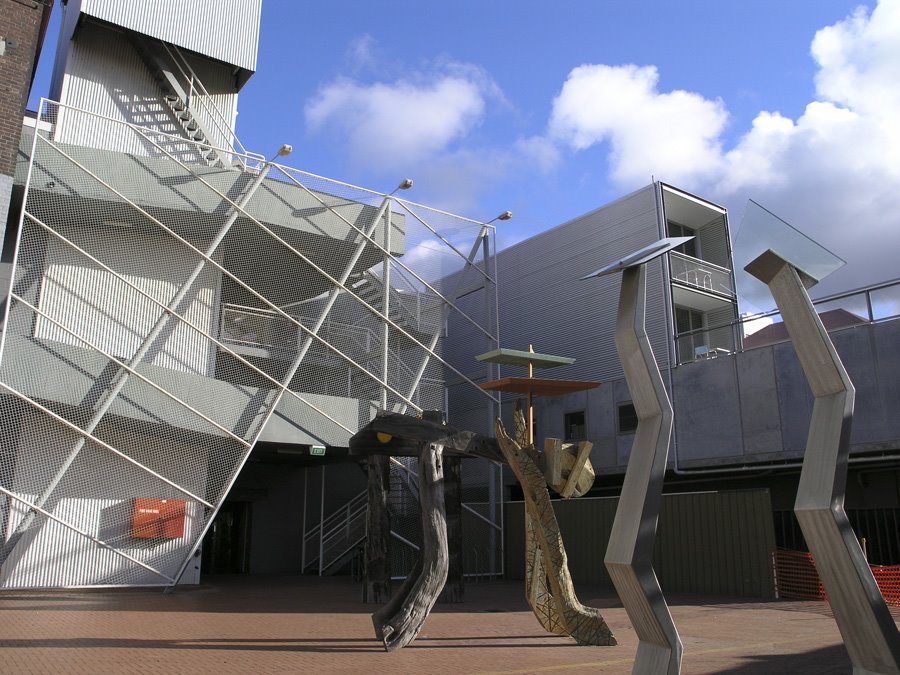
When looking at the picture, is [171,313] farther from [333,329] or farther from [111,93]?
[111,93]

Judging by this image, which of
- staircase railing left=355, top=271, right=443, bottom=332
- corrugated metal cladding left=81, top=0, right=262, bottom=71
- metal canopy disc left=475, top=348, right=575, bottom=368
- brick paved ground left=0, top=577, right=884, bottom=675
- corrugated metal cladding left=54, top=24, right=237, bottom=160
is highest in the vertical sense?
corrugated metal cladding left=81, top=0, right=262, bottom=71

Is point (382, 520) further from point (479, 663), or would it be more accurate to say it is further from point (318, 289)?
point (318, 289)

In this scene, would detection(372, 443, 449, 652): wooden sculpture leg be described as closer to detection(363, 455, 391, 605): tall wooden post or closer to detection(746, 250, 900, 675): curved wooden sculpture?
detection(363, 455, 391, 605): tall wooden post

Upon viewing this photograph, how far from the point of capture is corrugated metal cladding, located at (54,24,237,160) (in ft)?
63.0

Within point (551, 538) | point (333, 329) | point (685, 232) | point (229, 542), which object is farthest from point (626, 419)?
point (551, 538)

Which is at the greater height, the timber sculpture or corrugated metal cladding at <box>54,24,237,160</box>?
corrugated metal cladding at <box>54,24,237,160</box>

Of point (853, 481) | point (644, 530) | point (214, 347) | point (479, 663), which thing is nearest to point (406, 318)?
point (214, 347)

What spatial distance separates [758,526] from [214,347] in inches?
523

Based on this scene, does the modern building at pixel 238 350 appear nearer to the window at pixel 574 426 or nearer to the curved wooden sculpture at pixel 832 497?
the window at pixel 574 426

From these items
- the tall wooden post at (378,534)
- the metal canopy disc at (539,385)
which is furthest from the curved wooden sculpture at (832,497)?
the tall wooden post at (378,534)

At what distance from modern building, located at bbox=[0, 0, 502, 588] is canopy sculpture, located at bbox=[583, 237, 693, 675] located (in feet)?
41.3

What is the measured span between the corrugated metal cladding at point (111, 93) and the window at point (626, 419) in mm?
14287

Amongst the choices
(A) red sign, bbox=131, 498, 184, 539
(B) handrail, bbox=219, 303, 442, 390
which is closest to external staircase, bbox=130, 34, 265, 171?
(B) handrail, bbox=219, 303, 442, 390

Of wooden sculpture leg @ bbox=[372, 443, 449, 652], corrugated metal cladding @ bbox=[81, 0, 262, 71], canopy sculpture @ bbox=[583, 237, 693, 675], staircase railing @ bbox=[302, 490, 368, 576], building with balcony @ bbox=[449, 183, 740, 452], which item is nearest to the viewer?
canopy sculpture @ bbox=[583, 237, 693, 675]
